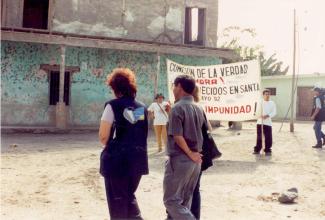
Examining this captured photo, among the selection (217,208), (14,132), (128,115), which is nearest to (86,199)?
(217,208)

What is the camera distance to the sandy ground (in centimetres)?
488

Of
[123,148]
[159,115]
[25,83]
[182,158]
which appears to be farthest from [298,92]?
[123,148]

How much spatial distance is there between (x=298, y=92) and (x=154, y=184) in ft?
72.7

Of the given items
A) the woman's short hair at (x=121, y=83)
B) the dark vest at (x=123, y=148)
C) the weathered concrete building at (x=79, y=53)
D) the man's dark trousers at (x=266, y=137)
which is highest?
the weathered concrete building at (x=79, y=53)

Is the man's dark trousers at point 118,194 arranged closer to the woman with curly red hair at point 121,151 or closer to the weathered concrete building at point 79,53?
the woman with curly red hair at point 121,151

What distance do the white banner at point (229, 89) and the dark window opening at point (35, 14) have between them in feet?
29.4

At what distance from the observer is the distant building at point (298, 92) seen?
25.7m

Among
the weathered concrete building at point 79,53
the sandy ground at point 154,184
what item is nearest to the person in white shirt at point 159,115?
the sandy ground at point 154,184

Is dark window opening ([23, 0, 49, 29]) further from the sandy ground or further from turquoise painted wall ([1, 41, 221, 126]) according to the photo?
the sandy ground

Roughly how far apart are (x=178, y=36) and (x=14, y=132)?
8405mm

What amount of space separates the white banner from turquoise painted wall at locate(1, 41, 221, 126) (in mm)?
5128

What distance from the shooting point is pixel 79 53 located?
1534 centimetres

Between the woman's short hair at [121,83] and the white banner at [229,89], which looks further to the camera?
the white banner at [229,89]

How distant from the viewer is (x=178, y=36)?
715 inches
